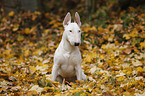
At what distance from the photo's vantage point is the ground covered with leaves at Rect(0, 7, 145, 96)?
369cm

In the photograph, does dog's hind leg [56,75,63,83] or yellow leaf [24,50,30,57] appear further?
yellow leaf [24,50,30,57]

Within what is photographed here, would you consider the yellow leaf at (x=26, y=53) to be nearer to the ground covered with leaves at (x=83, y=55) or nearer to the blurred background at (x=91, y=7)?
the ground covered with leaves at (x=83, y=55)

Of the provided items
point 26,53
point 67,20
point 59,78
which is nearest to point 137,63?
point 59,78

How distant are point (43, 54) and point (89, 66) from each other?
203 cm

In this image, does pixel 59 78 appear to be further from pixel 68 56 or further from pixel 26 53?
pixel 26 53

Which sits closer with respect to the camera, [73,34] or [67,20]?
[73,34]

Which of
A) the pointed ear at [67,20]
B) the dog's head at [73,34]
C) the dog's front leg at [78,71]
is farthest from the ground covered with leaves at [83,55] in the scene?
the pointed ear at [67,20]

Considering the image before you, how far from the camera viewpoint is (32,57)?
6.30 m

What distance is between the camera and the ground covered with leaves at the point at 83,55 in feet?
12.1

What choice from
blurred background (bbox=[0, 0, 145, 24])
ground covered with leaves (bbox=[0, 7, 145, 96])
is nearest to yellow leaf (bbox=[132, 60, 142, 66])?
ground covered with leaves (bbox=[0, 7, 145, 96])

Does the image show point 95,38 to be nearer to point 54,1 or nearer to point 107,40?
point 107,40

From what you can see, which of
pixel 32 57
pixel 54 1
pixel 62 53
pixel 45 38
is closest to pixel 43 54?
pixel 32 57

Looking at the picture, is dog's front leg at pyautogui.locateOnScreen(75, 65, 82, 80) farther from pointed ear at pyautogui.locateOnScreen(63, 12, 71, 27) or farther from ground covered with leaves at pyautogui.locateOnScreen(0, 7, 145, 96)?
pointed ear at pyautogui.locateOnScreen(63, 12, 71, 27)

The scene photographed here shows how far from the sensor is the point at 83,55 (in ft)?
19.9
